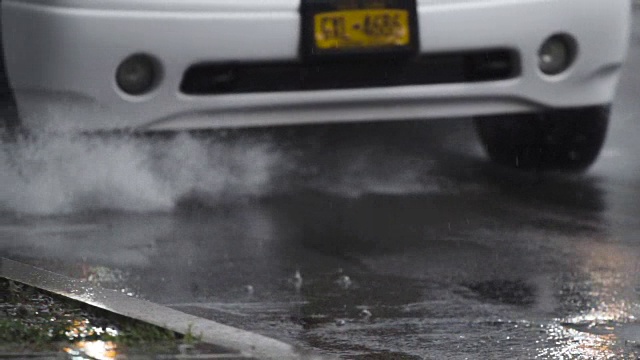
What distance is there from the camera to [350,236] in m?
6.04

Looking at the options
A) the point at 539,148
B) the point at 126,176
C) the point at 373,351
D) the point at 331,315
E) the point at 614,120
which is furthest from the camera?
the point at 614,120

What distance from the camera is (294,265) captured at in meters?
5.52

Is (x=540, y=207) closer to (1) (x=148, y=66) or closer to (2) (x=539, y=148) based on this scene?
(2) (x=539, y=148)

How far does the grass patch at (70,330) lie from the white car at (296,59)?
1.75 meters

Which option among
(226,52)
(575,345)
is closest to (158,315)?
(575,345)

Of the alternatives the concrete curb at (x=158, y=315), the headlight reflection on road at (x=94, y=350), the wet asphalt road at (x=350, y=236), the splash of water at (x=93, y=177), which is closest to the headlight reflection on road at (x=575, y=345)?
the wet asphalt road at (x=350, y=236)

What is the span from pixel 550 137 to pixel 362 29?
1.35 meters

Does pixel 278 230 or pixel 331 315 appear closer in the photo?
pixel 331 315

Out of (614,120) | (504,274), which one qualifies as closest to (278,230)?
(504,274)

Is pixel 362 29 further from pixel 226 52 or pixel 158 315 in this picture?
pixel 158 315

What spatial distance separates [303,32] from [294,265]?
3.40ft

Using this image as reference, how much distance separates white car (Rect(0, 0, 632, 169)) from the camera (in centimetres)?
606

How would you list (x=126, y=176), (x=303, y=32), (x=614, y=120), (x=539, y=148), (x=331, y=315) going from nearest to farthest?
(x=331, y=315), (x=303, y=32), (x=126, y=176), (x=539, y=148), (x=614, y=120)

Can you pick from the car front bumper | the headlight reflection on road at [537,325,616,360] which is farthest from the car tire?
the headlight reflection on road at [537,325,616,360]
